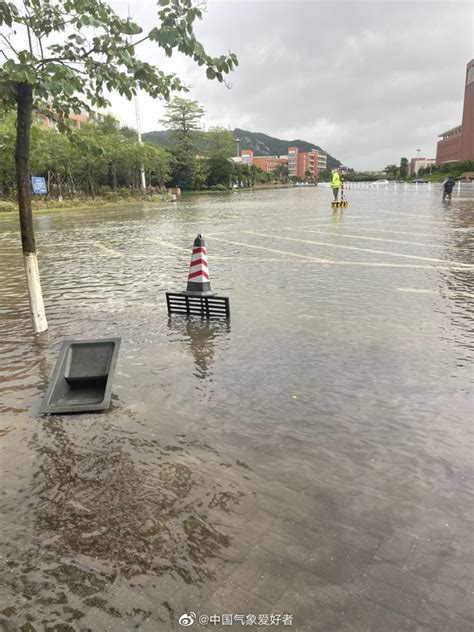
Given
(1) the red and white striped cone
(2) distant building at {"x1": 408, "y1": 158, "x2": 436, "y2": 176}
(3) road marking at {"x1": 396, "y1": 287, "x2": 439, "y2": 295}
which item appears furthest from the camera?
(2) distant building at {"x1": 408, "y1": 158, "x2": 436, "y2": 176}

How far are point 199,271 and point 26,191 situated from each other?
97.7 inches

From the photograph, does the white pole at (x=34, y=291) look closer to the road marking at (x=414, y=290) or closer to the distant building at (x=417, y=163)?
the road marking at (x=414, y=290)

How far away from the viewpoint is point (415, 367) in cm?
475

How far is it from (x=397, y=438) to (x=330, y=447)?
541mm

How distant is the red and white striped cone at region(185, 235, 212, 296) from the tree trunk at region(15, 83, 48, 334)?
2.05m

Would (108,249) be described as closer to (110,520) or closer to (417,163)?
(110,520)

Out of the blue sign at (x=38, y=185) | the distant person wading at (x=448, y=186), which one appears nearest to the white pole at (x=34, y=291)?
the distant person wading at (x=448, y=186)

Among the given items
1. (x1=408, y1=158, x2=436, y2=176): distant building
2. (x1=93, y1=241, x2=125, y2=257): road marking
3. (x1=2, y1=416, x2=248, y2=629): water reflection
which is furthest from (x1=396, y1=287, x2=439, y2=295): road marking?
(x1=408, y1=158, x2=436, y2=176): distant building

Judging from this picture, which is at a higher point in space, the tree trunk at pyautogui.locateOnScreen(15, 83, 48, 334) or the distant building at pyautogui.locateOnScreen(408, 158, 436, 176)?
the distant building at pyautogui.locateOnScreen(408, 158, 436, 176)

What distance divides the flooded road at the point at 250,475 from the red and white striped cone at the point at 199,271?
0.57 metres

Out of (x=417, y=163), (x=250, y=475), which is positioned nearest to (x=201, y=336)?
(x=250, y=475)

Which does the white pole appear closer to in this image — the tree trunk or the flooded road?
the tree trunk

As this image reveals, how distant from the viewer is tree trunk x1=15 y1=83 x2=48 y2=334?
4.96 meters

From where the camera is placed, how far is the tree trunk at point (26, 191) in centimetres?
496
